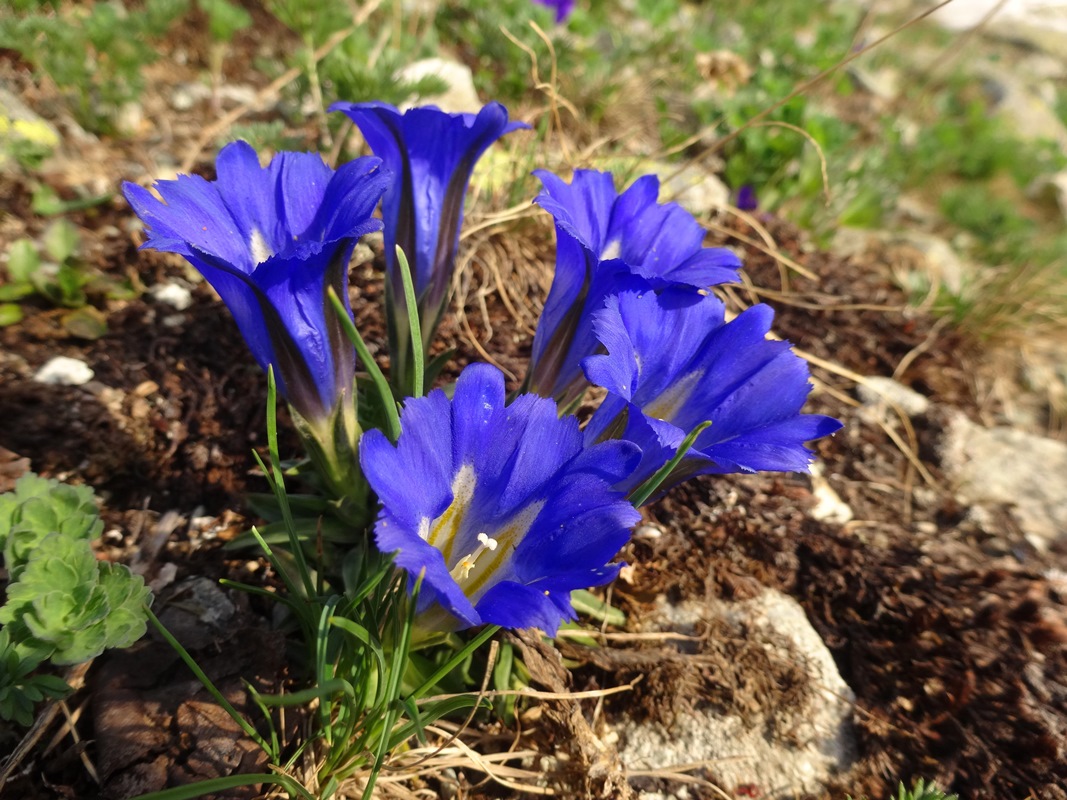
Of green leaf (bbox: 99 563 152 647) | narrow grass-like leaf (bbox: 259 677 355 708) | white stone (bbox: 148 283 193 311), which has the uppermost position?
white stone (bbox: 148 283 193 311)

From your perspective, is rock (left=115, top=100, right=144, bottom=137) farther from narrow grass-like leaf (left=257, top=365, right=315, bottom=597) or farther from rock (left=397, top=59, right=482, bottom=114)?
narrow grass-like leaf (left=257, top=365, right=315, bottom=597)

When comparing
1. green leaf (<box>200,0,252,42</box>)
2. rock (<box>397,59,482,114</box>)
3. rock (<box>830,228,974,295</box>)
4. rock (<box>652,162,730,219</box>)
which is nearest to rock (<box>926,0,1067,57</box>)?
rock (<box>830,228,974,295</box>)

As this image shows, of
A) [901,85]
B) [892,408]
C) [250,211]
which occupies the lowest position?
[892,408]

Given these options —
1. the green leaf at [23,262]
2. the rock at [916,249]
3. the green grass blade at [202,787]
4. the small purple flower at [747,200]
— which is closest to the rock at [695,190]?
the small purple flower at [747,200]

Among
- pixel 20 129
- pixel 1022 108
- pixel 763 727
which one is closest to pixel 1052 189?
pixel 1022 108

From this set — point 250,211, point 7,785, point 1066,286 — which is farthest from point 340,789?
point 1066,286

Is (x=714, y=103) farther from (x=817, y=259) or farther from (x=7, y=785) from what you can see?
(x=7, y=785)
